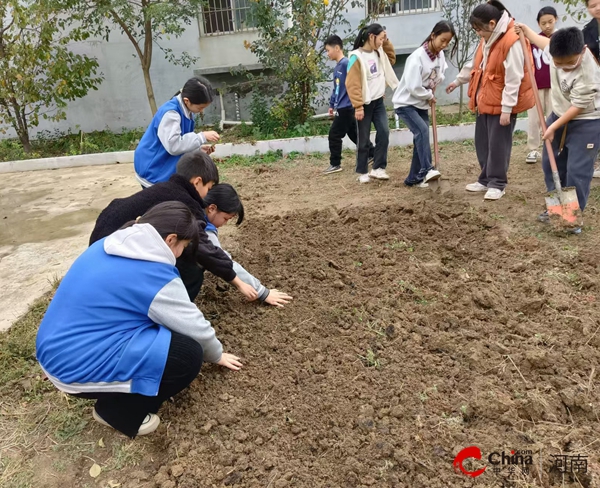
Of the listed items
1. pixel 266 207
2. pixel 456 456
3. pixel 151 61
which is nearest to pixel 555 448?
pixel 456 456

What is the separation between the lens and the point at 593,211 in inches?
153

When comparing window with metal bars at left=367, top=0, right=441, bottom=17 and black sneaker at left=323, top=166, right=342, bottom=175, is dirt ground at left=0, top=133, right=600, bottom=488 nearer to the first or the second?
black sneaker at left=323, top=166, right=342, bottom=175

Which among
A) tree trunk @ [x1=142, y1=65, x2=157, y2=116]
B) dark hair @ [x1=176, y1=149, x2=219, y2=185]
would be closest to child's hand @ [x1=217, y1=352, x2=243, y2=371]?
dark hair @ [x1=176, y1=149, x2=219, y2=185]

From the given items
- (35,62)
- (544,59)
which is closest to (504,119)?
(544,59)

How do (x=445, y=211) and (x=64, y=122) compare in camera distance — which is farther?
(x=64, y=122)

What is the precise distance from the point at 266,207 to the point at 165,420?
297 cm

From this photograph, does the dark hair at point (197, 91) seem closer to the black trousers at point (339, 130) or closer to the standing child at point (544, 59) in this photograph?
the black trousers at point (339, 130)

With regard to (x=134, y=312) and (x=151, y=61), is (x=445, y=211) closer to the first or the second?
(x=134, y=312)

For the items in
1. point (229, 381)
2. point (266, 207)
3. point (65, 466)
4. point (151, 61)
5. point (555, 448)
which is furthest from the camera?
point (151, 61)

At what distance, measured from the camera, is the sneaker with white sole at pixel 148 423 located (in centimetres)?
207

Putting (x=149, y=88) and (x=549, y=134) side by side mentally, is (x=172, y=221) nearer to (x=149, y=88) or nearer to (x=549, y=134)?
(x=549, y=134)

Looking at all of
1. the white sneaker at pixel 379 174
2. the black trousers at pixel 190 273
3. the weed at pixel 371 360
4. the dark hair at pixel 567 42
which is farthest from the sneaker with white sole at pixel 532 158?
the black trousers at pixel 190 273

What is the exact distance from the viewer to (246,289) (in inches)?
110

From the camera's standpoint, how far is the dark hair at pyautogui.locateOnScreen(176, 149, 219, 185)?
2.73 metres
